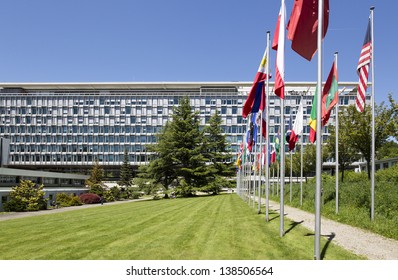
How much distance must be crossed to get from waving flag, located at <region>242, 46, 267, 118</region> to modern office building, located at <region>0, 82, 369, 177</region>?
86.4m

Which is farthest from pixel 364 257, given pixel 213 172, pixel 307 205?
pixel 213 172

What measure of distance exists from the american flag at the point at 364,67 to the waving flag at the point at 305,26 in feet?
19.7

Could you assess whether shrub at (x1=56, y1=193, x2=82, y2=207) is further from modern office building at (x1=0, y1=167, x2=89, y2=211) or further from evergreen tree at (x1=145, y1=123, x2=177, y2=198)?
evergreen tree at (x1=145, y1=123, x2=177, y2=198)

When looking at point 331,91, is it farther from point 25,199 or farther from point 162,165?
point 162,165

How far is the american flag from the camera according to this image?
16000 mm

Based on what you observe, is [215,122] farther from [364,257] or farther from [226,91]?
[364,257]

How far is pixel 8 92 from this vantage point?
4385 inches

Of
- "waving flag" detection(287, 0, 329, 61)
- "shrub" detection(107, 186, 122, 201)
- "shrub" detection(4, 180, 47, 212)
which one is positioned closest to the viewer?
"waving flag" detection(287, 0, 329, 61)

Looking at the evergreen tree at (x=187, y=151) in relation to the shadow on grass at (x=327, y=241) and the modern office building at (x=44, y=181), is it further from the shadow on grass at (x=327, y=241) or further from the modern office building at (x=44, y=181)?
the shadow on grass at (x=327, y=241)

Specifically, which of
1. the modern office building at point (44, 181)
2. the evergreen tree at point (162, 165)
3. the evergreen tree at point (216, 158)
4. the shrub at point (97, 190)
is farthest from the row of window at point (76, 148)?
the evergreen tree at point (162, 165)

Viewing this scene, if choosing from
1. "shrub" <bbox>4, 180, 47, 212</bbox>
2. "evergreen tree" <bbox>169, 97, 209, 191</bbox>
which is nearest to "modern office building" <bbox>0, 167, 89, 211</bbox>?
"shrub" <bbox>4, 180, 47, 212</bbox>

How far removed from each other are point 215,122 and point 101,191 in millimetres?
24756

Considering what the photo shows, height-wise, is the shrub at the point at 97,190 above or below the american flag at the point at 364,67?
below

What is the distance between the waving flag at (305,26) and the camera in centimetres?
1062
